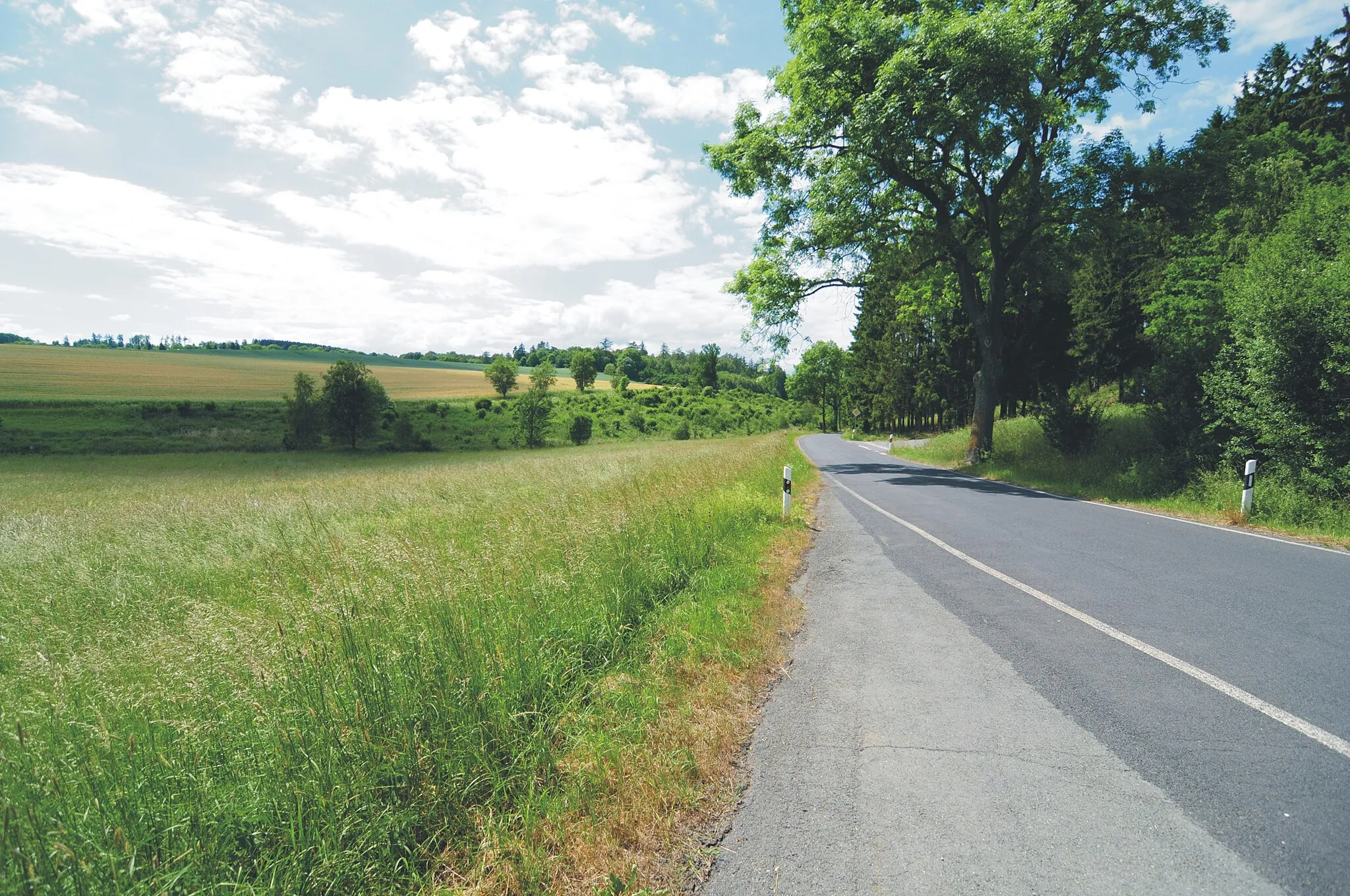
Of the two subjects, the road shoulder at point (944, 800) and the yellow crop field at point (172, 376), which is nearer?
the road shoulder at point (944, 800)

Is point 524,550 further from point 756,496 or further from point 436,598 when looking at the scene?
point 756,496

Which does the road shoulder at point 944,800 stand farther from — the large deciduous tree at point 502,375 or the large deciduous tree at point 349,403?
the large deciduous tree at point 502,375

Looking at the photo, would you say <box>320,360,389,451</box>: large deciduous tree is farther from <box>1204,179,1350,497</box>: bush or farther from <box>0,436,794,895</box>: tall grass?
<box>1204,179,1350,497</box>: bush

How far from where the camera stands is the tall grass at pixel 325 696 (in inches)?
89.4

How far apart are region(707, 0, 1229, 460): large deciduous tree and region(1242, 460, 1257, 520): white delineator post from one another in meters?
9.86

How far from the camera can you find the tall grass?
2.27 metres

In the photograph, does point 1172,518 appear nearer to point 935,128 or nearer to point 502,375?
point 935,128

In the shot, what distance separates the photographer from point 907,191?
774 inches

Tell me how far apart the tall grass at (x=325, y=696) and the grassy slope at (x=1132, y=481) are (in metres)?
8.71

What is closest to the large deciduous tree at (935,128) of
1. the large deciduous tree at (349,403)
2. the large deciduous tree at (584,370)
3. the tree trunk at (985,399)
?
the tree trunk at (985,399)

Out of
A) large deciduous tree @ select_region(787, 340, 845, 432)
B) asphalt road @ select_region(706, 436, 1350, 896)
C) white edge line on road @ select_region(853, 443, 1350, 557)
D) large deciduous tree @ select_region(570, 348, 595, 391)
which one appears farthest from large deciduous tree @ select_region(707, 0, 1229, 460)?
large deciduous tree @ select_region(570, 348, 595, 391)

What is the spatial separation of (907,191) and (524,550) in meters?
20.0

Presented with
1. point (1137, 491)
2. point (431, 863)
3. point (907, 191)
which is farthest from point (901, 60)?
point (431, 863)

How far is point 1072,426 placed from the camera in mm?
15930
